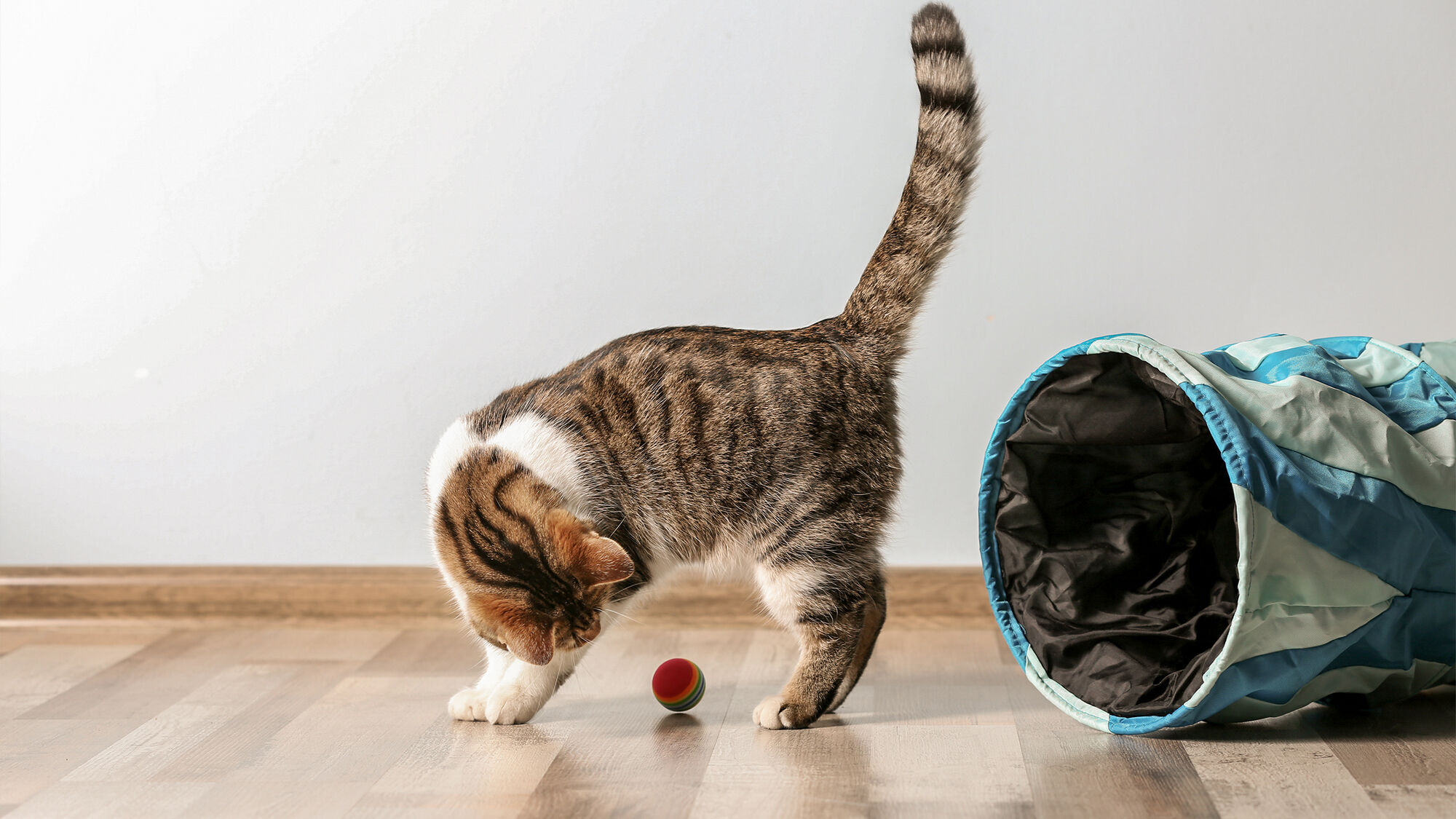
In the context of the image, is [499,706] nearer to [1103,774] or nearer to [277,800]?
[277,800]

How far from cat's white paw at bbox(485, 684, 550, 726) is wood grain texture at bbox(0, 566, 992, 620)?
0.58 m

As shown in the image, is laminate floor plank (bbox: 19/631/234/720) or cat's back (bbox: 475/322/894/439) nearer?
cat's back (bbox: 475/322/894/439)

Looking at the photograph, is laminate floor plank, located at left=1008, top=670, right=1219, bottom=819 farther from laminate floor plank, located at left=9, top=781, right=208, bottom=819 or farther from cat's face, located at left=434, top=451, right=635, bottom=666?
laminate floor plank, located at left=9, top=781, right=208, bottom=819

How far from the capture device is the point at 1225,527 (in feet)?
5.47

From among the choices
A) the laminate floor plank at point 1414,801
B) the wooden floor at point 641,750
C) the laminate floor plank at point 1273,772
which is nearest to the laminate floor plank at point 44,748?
the wooden floor at point 641,750

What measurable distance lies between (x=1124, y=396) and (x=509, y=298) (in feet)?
3.69

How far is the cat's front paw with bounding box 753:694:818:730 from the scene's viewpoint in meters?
1.60

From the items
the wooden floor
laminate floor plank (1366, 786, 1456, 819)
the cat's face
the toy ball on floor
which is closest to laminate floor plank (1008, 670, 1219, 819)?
the wooden floor

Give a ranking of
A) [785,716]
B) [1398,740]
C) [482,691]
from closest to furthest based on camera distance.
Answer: [1398,740], [785,716], [482,691]

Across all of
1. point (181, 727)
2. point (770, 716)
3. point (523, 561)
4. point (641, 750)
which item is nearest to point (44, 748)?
point (181, 727)

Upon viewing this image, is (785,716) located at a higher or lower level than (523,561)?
lower

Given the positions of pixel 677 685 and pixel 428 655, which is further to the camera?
pixel 428 655

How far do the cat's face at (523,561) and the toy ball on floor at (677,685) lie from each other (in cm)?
15

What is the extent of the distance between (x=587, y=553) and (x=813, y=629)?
0.36 meters
